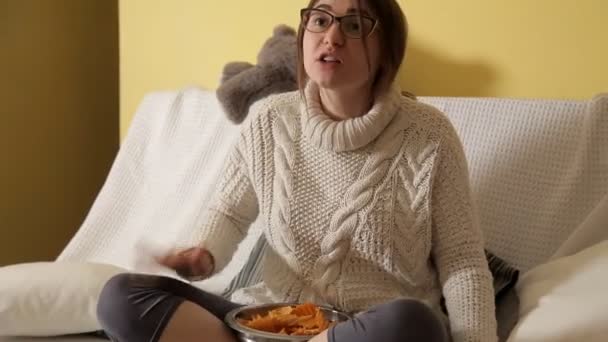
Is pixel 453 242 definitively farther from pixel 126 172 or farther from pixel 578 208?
pixel 126 172

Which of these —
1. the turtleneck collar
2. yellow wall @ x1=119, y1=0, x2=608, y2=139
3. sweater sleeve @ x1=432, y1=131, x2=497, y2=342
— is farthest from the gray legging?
yellow wall @ x1=119, y1=0, x2=608, y2=139

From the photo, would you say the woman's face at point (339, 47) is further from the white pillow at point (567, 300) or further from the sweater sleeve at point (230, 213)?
the white pillow at point (567, 300)

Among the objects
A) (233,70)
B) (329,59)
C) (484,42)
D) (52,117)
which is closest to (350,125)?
(329,59)

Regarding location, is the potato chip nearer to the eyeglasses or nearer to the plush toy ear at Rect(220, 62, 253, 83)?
the eyeglasses

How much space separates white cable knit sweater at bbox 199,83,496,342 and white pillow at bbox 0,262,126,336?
223 millimetres

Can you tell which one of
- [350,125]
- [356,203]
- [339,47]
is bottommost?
[356,203]

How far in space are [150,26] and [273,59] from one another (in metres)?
0.63

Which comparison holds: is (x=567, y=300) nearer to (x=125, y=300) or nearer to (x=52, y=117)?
(x=125, y=300)

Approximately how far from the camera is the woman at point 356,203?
1046 mm

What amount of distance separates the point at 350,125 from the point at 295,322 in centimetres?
30

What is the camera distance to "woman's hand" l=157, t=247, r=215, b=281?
3.44 ft

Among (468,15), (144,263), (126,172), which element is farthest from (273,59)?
(144,263)

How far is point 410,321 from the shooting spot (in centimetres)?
84

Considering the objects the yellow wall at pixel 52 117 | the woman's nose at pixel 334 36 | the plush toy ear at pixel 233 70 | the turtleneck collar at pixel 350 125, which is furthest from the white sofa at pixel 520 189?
the yellow wall at pixel 52 117
